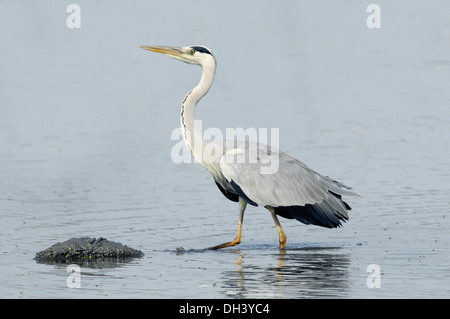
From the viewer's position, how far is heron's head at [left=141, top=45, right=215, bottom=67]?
16000 mm

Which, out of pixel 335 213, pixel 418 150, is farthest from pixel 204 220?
pixel 418 150

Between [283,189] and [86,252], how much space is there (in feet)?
9.88

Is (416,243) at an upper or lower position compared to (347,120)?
lower

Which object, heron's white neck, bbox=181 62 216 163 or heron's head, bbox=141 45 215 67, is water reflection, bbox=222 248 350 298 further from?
heron's head, bbox=141 45 215 67

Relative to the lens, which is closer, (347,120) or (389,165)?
(389,165)

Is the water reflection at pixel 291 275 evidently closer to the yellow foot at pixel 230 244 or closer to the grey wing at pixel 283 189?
the yellow foot at pixel 230 244

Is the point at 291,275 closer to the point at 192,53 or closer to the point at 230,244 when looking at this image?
the point at 230,244

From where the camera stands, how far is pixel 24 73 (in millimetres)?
32219

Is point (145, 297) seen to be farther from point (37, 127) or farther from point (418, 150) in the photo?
point (37, 127)

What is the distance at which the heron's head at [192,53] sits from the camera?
630 inches

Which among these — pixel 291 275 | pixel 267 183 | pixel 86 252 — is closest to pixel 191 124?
pixel 267 183

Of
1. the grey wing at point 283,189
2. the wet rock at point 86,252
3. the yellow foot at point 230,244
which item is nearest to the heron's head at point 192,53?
the grey wing at point 283,189

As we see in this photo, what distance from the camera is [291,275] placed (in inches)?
514
